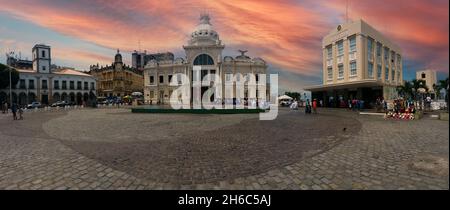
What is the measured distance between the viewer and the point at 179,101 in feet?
187

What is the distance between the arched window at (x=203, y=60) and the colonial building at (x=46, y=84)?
27.9m

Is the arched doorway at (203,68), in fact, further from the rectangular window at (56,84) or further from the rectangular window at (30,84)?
the rectangular window at (30,84)

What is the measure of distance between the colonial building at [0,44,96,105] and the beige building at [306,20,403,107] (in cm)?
5300

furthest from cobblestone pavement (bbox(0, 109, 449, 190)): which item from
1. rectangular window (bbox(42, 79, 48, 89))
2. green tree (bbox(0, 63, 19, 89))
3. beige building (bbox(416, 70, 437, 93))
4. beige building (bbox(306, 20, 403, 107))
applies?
rectangular window (bbox(42, 79, 48, 89))

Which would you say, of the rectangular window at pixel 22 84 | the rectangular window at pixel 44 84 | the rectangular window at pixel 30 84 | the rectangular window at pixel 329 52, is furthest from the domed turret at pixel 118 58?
the rectangular window at pixel 329 52

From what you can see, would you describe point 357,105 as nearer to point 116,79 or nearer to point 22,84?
point 22,84

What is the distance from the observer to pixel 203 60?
59.7 m

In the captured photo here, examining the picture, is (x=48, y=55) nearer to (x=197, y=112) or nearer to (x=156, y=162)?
(x=197, y=112)

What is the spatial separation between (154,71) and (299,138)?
2346 inches

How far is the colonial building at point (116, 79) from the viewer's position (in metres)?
77.3

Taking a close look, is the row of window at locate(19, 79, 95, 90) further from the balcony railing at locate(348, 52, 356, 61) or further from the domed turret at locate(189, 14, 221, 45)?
the balcony railing at locate(348, 52, 356, 61)

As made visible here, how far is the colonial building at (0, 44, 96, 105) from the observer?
2195 inches
